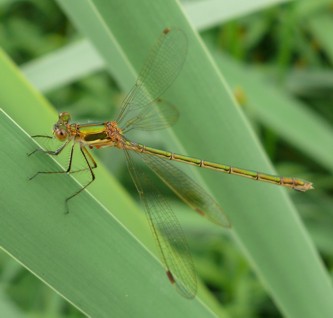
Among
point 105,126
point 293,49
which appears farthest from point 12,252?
point 293,49

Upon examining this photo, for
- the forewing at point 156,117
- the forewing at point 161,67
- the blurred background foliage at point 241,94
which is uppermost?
the forewing at point 161,67

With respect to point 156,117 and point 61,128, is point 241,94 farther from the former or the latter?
point 61,128

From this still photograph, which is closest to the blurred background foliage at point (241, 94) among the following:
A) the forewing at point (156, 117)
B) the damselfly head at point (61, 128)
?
the forewing at point (156, 117)

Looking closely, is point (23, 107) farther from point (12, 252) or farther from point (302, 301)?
point (302, 301)

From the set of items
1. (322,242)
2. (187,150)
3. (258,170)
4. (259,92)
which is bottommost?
(322,242)

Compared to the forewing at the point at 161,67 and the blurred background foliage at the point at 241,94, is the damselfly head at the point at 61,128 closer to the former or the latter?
the forewing at the point at 161,67

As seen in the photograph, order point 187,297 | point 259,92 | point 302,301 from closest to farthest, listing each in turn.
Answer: point 187,297, point 302,301, point 259,92
